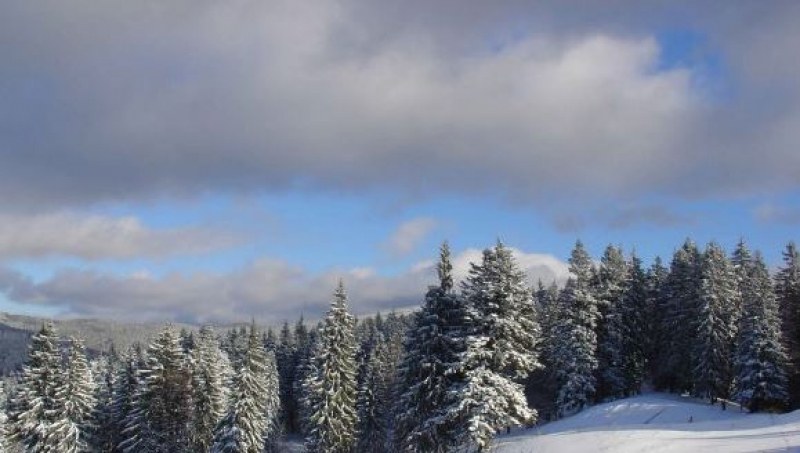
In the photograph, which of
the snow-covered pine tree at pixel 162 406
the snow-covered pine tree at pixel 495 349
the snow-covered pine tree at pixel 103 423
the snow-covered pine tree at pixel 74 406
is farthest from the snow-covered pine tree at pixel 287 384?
the snow-covered pine tree at pixel 495 349

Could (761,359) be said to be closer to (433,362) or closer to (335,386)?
(433,362)

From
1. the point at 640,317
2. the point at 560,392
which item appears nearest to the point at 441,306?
the point at 560,392

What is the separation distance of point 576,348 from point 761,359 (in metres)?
16.4

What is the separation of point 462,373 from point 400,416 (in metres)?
5.42

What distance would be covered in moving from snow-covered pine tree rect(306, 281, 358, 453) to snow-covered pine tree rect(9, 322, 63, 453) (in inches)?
904

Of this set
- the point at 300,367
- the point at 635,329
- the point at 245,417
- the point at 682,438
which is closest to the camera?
the point at 682,438

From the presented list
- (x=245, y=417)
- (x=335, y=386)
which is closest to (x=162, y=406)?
(x=245, y=417)

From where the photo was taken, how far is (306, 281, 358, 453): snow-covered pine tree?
2283 inches

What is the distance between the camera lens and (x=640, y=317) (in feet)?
259

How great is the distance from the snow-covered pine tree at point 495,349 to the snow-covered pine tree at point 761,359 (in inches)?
1038

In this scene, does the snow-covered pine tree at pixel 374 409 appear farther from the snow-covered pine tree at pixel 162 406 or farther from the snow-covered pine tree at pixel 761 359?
the snow-covered pine tree at pixel 761 359

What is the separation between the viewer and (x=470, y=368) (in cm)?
4381

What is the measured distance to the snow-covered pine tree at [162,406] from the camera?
60.9 m

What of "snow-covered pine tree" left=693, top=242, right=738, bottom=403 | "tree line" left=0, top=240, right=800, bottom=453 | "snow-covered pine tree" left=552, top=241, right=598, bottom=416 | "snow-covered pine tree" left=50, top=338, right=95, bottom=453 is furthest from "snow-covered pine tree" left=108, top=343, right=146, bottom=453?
"snow-covered pine tree" left=693, top=242, right=738, bottom=403
